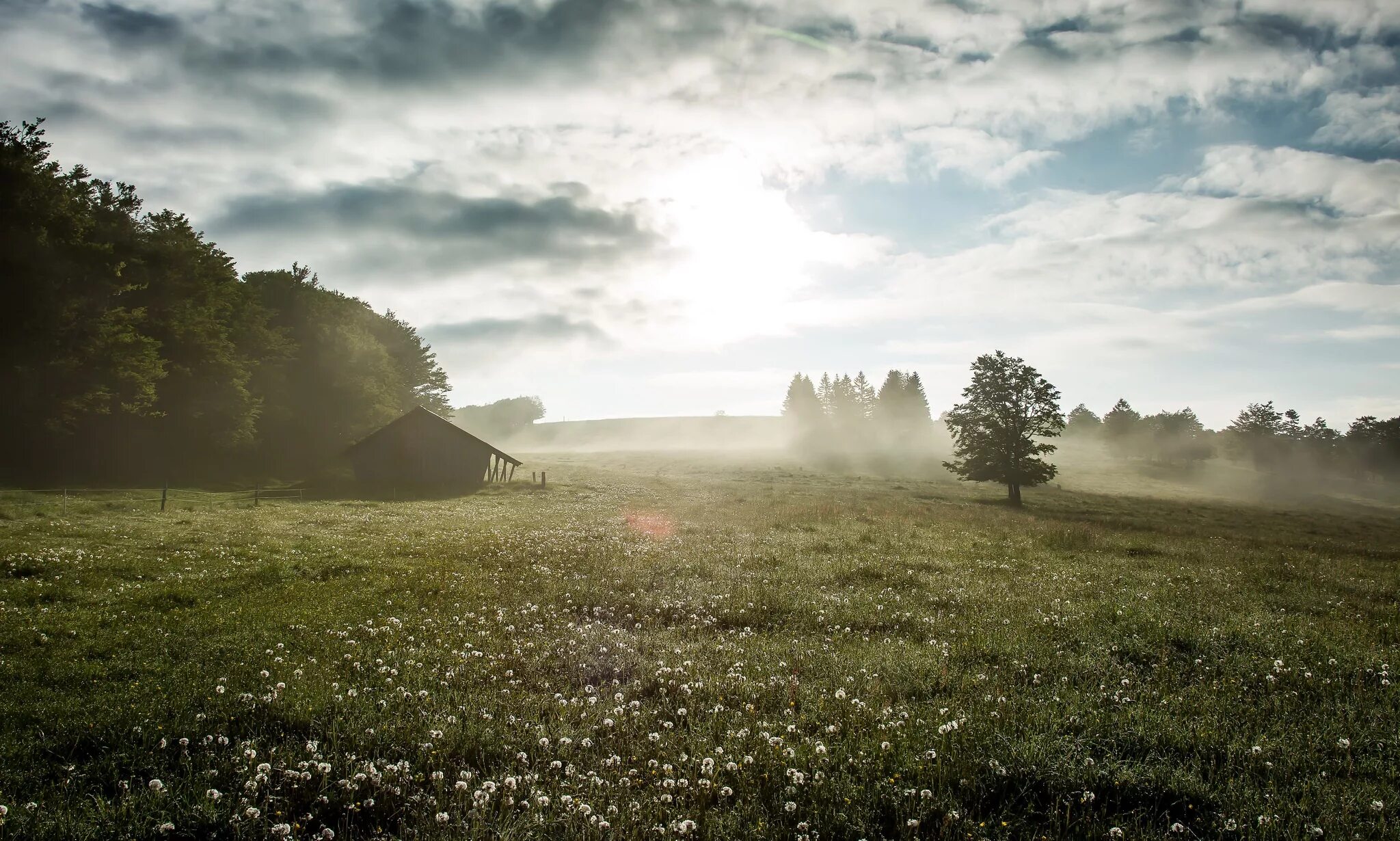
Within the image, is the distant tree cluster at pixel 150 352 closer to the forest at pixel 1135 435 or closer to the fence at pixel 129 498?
the fence at pixel 129 498

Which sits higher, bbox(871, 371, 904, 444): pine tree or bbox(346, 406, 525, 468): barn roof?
bbox(871, 371, 904, 444): pine tree

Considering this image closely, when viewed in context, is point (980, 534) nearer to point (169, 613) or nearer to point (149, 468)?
point (169, 613)

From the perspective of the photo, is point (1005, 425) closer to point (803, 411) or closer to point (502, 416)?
point (803, 411)

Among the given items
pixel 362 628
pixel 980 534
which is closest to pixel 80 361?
pixel 362 628

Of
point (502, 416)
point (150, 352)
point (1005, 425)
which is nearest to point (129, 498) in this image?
point (150, 352)

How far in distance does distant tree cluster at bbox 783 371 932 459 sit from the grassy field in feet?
358

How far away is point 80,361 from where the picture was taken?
117 feet

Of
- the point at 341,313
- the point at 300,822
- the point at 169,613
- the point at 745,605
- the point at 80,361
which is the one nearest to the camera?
the point at 300,822

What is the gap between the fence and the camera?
1001 inches

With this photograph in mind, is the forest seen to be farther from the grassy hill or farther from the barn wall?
the barn wall

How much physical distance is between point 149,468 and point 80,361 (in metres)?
11.5

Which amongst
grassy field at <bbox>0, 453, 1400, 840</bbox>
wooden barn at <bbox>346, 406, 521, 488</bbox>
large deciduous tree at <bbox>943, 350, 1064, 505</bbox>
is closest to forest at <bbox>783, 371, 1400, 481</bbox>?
large deciduous tree at <bbox>943, 350, 1064, 505</bbox>

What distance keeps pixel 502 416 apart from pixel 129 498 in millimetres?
163655

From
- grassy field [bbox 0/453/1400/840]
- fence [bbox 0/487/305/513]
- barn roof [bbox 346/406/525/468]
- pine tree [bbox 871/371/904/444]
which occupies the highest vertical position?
pine tree [bbox 871/371/904/444]
